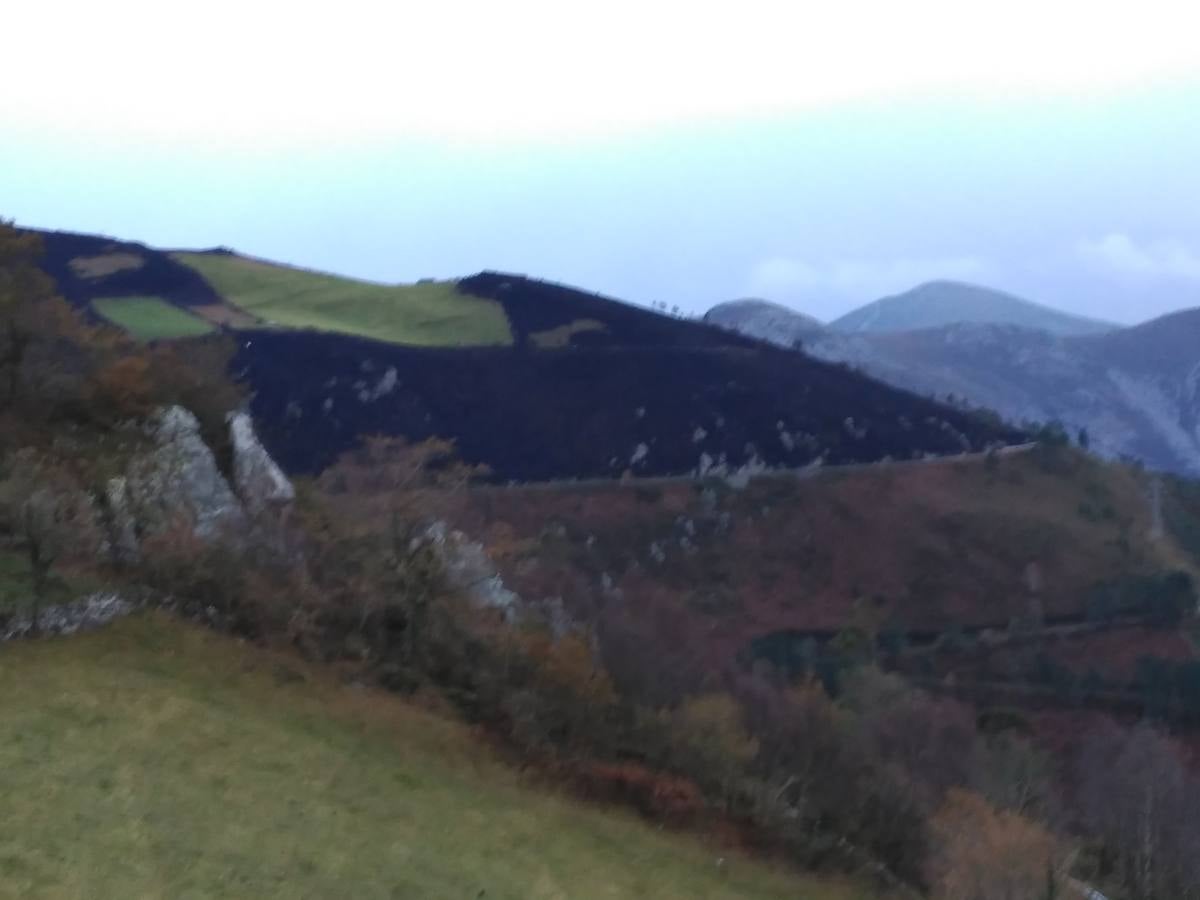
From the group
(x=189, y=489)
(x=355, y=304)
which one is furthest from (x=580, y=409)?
(x=189, y=489)

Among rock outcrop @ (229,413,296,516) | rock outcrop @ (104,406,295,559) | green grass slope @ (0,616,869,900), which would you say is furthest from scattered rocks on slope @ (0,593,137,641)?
rock outcrop @ (229,413,296,516)

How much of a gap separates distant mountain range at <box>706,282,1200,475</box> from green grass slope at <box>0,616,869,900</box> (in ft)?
339

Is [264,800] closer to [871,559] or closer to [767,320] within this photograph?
[871,559]

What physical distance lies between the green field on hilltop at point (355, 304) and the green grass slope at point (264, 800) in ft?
162

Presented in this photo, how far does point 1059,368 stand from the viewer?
153 m

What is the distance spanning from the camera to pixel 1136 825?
115 ft

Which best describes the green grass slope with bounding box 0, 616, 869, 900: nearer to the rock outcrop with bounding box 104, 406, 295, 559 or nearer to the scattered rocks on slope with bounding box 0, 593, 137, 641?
the scattered rocks on slope with bounding box 0, 593, 137, 641

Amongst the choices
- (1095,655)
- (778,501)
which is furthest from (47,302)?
(1095,655)

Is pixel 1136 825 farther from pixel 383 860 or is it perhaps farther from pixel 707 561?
pixel 383 860

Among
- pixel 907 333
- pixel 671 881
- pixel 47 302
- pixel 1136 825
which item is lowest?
pixel 1136 825

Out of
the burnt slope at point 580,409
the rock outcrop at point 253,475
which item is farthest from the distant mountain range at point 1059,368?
the rock outcrop at point 253,475

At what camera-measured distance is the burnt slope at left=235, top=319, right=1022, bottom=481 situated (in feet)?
185

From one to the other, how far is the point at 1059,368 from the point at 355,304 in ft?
354

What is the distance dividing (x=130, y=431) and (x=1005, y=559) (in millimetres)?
43047
